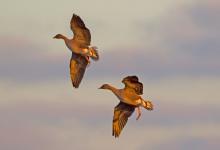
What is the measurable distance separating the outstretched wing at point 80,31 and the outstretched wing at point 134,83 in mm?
6415

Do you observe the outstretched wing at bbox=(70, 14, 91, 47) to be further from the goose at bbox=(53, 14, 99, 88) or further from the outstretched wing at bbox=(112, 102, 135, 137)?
the outstretched wing at bbox=(112, 102, 135, 137)

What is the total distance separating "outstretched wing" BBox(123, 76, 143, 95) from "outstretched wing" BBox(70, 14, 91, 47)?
6.41 meters

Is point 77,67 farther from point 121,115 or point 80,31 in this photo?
point 121,115

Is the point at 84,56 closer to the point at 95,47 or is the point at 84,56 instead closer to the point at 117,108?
the point at 95,47

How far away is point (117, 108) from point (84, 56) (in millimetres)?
6778

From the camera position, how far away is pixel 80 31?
251 feet

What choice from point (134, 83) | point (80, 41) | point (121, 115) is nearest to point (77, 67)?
point (80, 41)

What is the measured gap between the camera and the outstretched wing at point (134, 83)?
71.1 meters

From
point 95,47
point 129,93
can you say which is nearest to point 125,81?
point 129,93

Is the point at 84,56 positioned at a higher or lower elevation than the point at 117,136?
higher

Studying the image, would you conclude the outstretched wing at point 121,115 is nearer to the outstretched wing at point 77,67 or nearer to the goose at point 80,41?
the goose at point 80,41

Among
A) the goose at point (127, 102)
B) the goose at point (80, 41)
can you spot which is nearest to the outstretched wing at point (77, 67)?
the goose at point (80, 41)

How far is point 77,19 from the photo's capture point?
7600 centimetres

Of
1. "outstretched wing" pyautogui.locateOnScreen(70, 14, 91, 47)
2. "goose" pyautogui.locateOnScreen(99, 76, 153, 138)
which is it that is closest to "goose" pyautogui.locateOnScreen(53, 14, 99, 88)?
"outstretched wing" pyautogui.locateOnScreen(70, 14, 91, 47)
